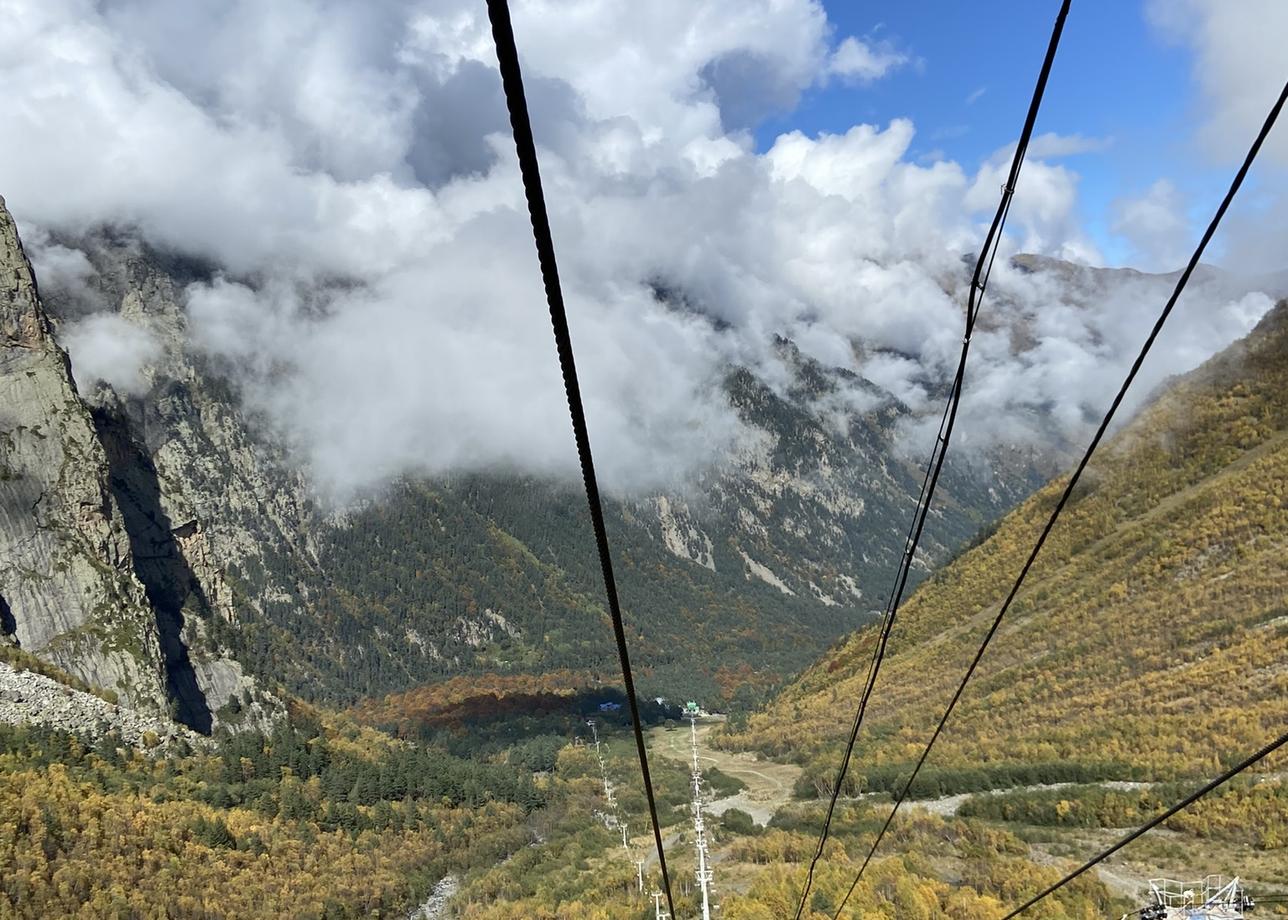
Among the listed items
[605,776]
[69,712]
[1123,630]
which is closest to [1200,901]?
[1123,630]

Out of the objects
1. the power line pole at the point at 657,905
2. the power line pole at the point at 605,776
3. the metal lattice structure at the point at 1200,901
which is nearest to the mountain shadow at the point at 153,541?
the power line pole at the point at 605,776

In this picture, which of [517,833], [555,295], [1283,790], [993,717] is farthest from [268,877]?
[555,295]

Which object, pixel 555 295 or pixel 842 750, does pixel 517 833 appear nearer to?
pixel 842 750

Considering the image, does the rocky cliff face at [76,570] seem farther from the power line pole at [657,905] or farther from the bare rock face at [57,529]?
the power line pole at [657,905]

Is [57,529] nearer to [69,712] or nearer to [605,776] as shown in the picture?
[69,712]

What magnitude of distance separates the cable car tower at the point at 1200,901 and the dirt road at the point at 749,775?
41185 mm

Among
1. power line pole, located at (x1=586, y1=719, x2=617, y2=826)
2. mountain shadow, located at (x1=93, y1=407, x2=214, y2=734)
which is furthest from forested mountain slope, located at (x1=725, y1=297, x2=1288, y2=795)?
mountain shadow, located at (x1=93, y1=407, x2=214, y2=734)

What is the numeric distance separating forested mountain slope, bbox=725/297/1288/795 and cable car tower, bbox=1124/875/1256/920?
14.4m

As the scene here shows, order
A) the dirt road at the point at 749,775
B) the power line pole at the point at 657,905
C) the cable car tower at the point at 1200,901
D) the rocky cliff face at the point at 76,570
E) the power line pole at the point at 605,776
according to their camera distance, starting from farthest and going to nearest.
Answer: the rocky cliff face at the point at 76,570 < the power line pole at the point at 605,776 < the dirt road at the point at 749,775 < the power line pole at the point at 657,905 < the cable car tower at the point at 1200,901

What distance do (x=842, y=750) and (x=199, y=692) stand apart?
278 feet

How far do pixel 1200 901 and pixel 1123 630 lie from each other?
46.0m

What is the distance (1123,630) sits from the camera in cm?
7906

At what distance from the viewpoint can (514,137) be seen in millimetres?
3289

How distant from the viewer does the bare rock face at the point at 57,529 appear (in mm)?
96750
